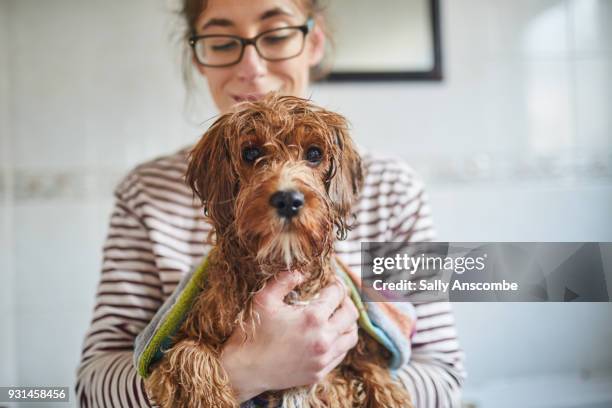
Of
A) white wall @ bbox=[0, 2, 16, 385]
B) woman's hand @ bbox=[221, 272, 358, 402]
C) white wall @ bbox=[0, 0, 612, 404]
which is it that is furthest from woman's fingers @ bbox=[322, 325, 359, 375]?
white wall @ bbox=[0, 2, 16, 385]

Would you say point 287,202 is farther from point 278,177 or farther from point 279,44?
point 279,44

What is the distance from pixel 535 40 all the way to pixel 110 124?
1.52 meters

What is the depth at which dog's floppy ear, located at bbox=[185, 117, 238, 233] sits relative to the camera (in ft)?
2.19

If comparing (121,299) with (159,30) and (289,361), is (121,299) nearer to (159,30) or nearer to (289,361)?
(289,361)

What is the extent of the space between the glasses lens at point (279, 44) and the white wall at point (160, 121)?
634 mm

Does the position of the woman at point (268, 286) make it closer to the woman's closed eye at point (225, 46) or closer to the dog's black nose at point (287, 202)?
the woman's closed eye at point (225, 46)

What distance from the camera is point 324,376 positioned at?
73 centimetres

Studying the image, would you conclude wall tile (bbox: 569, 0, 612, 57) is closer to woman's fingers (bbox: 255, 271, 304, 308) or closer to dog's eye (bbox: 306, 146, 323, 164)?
dog's eye (bbox: 306, 146, 323, 164)

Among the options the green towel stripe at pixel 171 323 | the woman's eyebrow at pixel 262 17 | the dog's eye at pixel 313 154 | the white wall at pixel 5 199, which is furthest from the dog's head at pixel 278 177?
the white wall at pixel 5 199

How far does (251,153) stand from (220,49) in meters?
0.29

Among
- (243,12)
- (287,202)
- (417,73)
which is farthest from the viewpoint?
(417,73)

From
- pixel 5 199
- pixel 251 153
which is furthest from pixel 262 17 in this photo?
pixel 5 199

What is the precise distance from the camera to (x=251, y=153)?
670 mm

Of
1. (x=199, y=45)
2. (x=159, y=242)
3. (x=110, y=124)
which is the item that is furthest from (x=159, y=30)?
(x=159, y=242)
